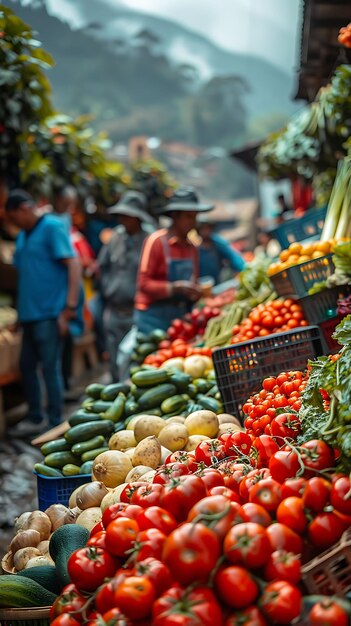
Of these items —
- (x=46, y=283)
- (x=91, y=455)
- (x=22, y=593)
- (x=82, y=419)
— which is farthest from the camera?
(x=46, y=283)

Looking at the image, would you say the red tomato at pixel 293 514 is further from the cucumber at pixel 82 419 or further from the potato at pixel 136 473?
the cucumber at pixel 82 419

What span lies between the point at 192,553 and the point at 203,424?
1575 mm

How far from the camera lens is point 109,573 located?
190cm

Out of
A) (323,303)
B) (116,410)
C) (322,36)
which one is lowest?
(116,410)

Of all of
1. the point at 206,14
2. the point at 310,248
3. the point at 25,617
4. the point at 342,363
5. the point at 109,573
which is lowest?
the point at 25,617

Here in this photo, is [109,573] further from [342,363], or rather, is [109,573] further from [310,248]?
[310,248]

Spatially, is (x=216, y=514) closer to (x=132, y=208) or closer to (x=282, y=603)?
(x=282, y=603)

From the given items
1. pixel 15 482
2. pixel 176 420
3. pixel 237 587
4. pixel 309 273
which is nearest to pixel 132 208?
pixel 15 482

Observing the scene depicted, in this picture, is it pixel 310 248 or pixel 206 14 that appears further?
pixel 206 14

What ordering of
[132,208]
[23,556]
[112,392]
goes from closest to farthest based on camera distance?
[23,556], [112,392], [132,208]

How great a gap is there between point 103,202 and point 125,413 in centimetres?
828

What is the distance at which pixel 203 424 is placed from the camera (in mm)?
3180

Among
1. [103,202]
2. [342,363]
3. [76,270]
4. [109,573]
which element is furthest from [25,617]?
[103,202]

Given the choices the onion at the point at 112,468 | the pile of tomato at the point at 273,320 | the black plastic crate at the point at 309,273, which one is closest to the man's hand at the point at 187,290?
the pile of tomato at the point at 273,320
